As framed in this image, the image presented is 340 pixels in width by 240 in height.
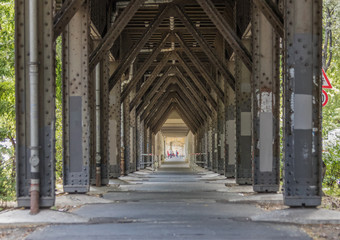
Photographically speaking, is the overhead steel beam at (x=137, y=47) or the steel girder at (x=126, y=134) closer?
the overhead steel beam at (x=137, y=47)

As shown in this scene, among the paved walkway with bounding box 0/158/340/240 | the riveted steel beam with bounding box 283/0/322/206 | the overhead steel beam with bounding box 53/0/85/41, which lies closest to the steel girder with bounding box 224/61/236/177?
the paved walkway with bounding box 0/158/340/240

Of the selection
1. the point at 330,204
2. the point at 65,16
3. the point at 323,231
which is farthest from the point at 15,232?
the point at 330,204

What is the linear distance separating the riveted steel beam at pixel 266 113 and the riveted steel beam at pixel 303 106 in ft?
10.1

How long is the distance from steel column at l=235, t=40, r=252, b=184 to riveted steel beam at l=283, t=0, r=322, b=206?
5.75m

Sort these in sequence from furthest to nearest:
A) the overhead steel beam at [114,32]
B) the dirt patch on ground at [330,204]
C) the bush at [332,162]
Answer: the overhead steel beam at [114,32]
the bush at [332,162]
the dirt patch on ground at [330,204]

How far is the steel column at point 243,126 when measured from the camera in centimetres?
1352

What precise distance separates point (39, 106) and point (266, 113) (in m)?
4.85

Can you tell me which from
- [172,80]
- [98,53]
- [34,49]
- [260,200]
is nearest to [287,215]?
[260,200]

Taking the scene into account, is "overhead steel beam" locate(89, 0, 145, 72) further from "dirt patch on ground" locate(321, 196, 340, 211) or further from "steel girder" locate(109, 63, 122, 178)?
"steel girder" locate(109, 63, 122, 178)

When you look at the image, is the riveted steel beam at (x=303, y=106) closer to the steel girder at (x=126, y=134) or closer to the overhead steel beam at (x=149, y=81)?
the steel girder at (x=126, y=134)

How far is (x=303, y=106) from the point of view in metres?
7.66

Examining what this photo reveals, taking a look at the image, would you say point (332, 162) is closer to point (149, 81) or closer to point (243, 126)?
point (243, 126)

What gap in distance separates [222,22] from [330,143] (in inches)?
148

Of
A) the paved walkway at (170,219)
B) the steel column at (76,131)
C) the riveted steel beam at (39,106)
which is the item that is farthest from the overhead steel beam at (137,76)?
the riveted steel beam at (39,106)
